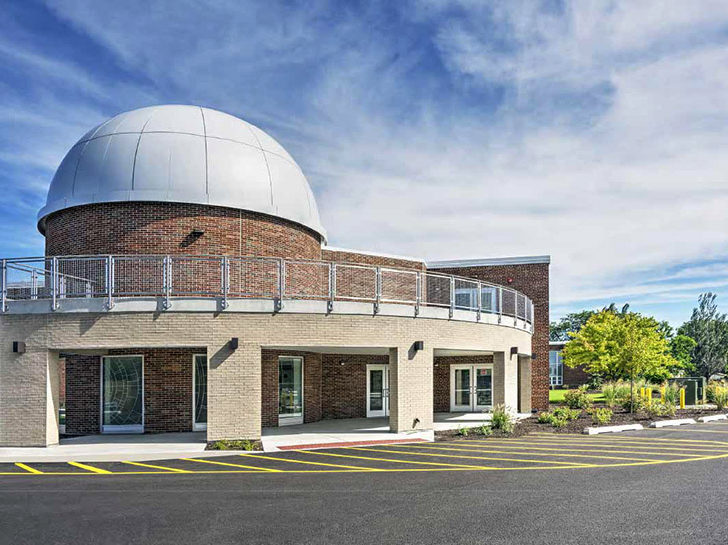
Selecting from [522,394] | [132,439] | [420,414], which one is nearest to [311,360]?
[420,414]

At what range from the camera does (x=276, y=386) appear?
2039cm

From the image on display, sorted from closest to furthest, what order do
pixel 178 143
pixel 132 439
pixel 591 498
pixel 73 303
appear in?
pixel 591 498, pixel 73 303, pixel 132 439, pixel 178 143

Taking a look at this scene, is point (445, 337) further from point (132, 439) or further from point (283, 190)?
point (132, 439)

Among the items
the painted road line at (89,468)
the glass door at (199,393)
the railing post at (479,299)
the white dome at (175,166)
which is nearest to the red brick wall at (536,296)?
the railing post at (479,299)

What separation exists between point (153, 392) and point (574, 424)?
13.1 meters

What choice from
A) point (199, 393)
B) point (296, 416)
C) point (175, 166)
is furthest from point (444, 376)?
point (175, 166)

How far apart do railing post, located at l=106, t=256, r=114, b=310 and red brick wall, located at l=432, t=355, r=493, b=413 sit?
49.1ft

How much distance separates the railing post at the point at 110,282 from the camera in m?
16.4

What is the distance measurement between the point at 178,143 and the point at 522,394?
17.0 metres

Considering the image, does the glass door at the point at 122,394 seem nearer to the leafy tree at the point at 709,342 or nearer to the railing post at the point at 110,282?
the railing post at the point at 110,282

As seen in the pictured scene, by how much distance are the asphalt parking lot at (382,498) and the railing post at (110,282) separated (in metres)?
4.06

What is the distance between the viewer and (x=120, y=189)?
20.0 m

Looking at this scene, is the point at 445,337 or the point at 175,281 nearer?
the point at 175,281

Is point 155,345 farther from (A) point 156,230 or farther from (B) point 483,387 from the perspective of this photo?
(B) point 483,387
